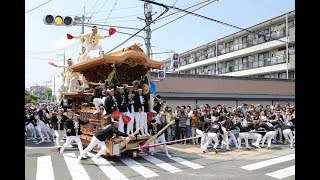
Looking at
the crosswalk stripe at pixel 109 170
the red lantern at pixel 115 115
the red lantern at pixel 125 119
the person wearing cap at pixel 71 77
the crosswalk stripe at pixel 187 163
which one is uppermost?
the person wearing cap at pixel 71 77

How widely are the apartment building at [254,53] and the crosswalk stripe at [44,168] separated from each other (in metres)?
23.3

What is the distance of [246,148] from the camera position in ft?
44.4

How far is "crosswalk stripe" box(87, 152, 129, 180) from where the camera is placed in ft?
27.8

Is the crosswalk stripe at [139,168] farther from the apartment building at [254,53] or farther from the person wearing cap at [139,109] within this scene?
the apartment building at [254,53]

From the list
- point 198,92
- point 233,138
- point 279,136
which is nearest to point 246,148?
point 233,138

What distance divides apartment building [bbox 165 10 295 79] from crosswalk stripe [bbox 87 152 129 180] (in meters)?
22.4

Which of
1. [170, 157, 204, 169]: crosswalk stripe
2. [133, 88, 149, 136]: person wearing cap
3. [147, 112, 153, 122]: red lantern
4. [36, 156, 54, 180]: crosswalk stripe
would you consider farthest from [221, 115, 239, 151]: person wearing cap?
[36, 156, 54, 180]: crosswalk stripe

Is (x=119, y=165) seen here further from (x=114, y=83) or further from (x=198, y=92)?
(x=198, y=92)

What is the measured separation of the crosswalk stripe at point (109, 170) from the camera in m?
8.48

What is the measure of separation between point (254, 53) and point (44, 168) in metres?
33.8

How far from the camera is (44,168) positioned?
9422 mm

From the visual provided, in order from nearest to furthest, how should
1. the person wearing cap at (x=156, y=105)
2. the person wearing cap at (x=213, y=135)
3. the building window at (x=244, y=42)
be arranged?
the person wearing cap at (x=213, y=135), the person wearing cap at (x=156, y=105), the building window at (x=244, y=42)

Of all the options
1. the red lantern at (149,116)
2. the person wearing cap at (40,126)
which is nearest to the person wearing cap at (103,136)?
the red lantern at (149,116)

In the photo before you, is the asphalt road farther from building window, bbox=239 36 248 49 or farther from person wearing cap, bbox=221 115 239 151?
building window, bbox=239 36 248 49
